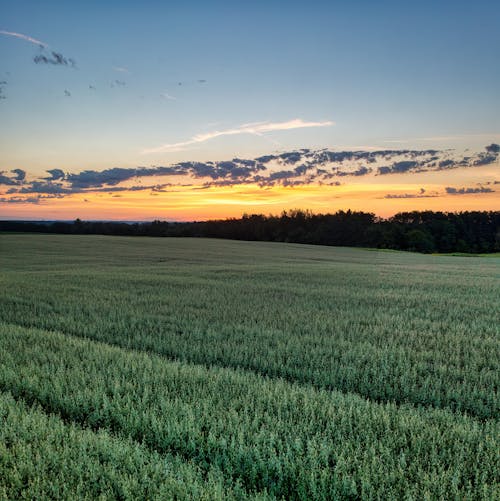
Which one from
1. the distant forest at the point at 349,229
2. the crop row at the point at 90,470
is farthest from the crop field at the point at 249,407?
the distant forest at the point at 349,229

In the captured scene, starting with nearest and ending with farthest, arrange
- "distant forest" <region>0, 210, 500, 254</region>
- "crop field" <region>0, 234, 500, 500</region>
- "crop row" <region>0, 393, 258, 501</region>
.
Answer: "crop row" <region>0, 393, 258, 501</region>, "crop field" <region>0, 234, 500, 500</region>, "distant forest" <region>0, 210, 500, 254</region>

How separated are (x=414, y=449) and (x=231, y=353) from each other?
4.94m

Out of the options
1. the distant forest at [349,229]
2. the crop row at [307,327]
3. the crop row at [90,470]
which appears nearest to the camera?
the crop row at [90,470]

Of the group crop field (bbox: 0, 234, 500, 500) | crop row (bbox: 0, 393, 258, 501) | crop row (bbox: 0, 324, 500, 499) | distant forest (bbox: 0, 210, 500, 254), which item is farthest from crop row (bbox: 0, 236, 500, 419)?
distant forest (bbox: 0, 210, 500, 254)

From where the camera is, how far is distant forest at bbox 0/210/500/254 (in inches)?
4018

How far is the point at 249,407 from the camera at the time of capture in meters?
5.70

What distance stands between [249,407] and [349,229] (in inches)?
4476

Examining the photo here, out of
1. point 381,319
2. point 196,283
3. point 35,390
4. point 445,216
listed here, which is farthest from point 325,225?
point 35,390

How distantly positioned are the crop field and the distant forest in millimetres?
92671

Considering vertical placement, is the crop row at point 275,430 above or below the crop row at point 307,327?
above

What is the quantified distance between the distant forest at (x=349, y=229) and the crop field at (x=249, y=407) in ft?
304

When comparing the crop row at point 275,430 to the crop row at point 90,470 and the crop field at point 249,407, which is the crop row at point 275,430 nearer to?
the crop field at point 249,407

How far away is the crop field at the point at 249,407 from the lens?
4059 mm

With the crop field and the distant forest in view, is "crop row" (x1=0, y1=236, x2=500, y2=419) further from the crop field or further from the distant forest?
the distant forest
